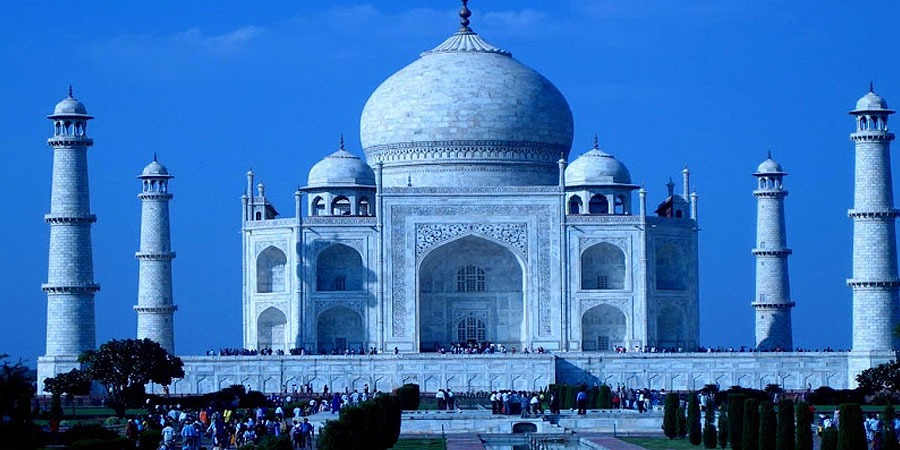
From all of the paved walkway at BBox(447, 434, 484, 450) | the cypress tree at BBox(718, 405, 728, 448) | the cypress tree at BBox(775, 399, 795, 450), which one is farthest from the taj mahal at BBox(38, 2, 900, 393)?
the cypress tree at BBox(775, 399, 795, 450)

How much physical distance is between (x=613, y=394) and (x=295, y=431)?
37.7 feet

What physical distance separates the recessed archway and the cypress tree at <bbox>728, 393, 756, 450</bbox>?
634 inches

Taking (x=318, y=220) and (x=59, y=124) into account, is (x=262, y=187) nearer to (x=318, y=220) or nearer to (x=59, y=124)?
(x=318, y=220)

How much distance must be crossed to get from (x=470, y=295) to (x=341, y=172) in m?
4.07

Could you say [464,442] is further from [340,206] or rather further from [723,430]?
[340,206]

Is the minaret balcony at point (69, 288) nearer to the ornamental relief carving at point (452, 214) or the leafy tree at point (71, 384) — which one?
the leafy tree at point (71, 384)

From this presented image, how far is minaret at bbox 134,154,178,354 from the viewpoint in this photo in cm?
4266

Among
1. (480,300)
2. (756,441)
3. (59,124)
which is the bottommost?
(756,441)

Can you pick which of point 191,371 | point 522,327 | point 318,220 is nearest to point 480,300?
point 522,327

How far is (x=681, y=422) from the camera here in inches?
1161

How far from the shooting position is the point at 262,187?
4538 cm

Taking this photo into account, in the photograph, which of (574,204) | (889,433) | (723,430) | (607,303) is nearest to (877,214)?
(607,303)

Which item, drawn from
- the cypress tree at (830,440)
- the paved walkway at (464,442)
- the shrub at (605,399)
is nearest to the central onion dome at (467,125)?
the shrub at (605,399)

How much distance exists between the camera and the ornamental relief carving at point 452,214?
42281 millimetres
